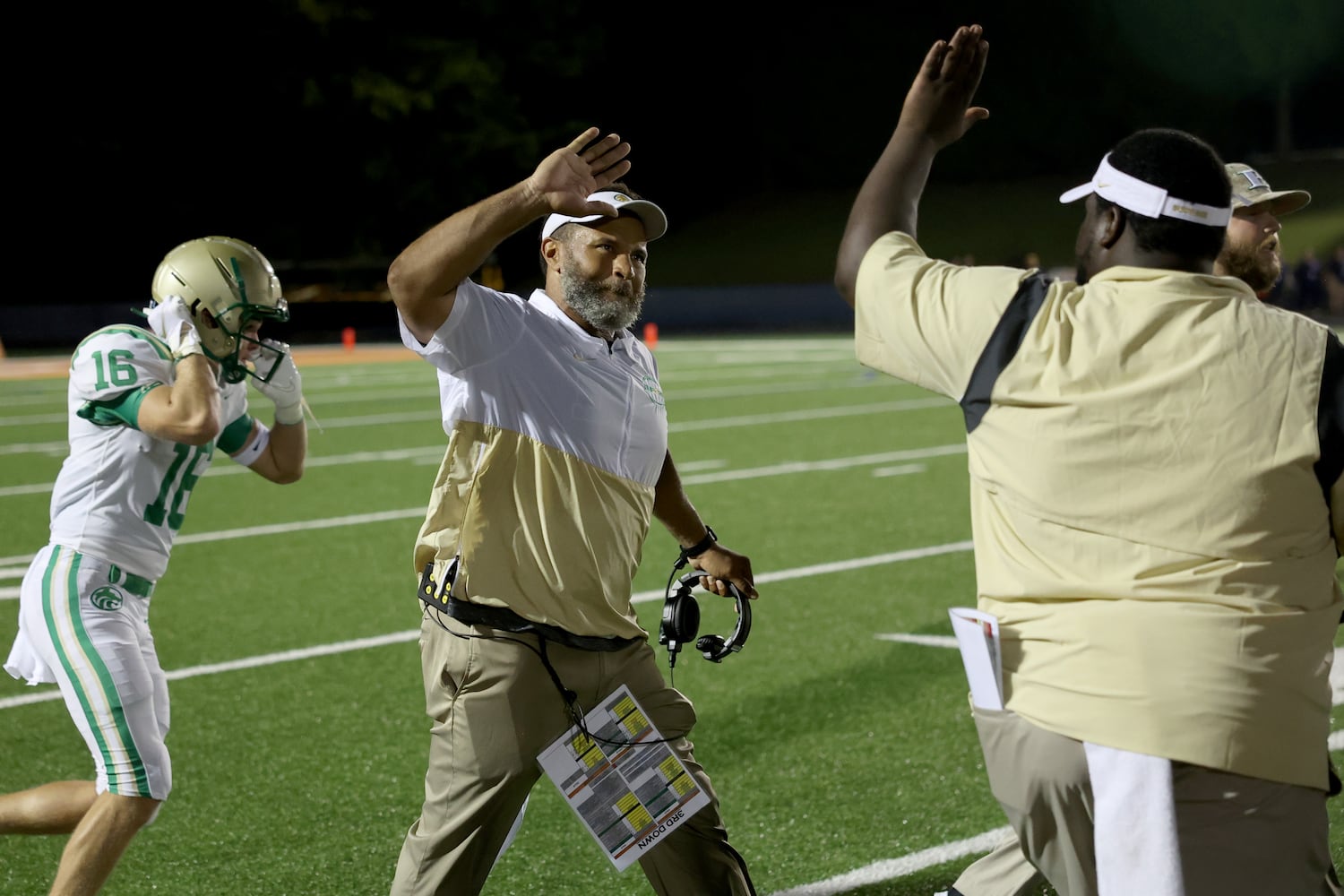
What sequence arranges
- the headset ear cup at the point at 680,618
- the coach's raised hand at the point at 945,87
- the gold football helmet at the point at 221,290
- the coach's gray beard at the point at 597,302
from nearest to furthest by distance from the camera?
the coach's raised hand at the point at 945,87, the coach's gray beard at the point at 597,302, the headset ear cup at the point at 680,618, the gold football helmet at the point at 221,290

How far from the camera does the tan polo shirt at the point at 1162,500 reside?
2.50 meters

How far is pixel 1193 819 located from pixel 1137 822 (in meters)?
0.10

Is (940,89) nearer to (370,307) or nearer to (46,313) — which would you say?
(370,307)

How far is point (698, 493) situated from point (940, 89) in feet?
30.7

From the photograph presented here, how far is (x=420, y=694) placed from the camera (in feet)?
22.0

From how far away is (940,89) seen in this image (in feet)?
9.50

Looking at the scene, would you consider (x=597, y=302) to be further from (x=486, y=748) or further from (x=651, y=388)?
(x=486, y=748)

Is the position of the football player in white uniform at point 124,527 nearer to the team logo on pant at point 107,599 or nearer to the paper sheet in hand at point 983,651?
the team logo on pant at point 107,599

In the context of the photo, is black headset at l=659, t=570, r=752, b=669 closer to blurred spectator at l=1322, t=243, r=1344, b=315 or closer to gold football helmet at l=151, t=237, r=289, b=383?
gold football helmet at l=151, t=237, r=289, b=383

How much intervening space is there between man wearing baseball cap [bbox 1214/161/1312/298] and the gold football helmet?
2596 mm

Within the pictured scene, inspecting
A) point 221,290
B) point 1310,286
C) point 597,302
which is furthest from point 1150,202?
point 1310,286

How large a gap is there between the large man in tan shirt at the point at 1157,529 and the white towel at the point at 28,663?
2535 millimetres

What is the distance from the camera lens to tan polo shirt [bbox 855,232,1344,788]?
2.50 m

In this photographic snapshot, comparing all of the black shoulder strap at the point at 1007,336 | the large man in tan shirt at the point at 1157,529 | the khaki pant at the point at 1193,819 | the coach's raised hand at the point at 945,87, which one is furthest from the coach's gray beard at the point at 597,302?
the khaki pant at the point at 1193,819
